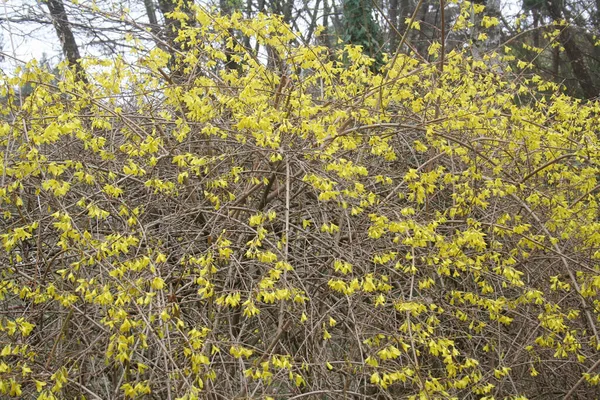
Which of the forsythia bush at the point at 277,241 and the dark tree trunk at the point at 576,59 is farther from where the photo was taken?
the dark tree trunk at the point at 576,59

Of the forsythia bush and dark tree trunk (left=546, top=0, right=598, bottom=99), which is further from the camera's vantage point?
dark tree trunk (left=546, top=0, right=598, bottom=99)

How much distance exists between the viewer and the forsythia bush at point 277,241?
10.1 ft

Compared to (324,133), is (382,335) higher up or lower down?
lower down

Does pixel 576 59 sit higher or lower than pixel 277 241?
higher

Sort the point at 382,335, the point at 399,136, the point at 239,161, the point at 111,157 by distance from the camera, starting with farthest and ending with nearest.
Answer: the point at 399,136 < the point at 239,161 < the point at 111,157 < the point at 382,335

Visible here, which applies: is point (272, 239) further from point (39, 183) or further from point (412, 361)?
point (39, 183)

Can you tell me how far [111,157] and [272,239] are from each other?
1.00m

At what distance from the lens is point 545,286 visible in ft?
14.2

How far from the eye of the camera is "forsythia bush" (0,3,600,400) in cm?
308

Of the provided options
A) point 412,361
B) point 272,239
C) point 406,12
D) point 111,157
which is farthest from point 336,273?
point 406,12

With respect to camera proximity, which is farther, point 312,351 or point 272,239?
point 272,239

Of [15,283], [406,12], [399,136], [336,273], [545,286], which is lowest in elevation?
[545,286]

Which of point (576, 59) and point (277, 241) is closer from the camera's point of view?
point (277, 241)

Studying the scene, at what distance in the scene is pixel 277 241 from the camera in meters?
3.64
